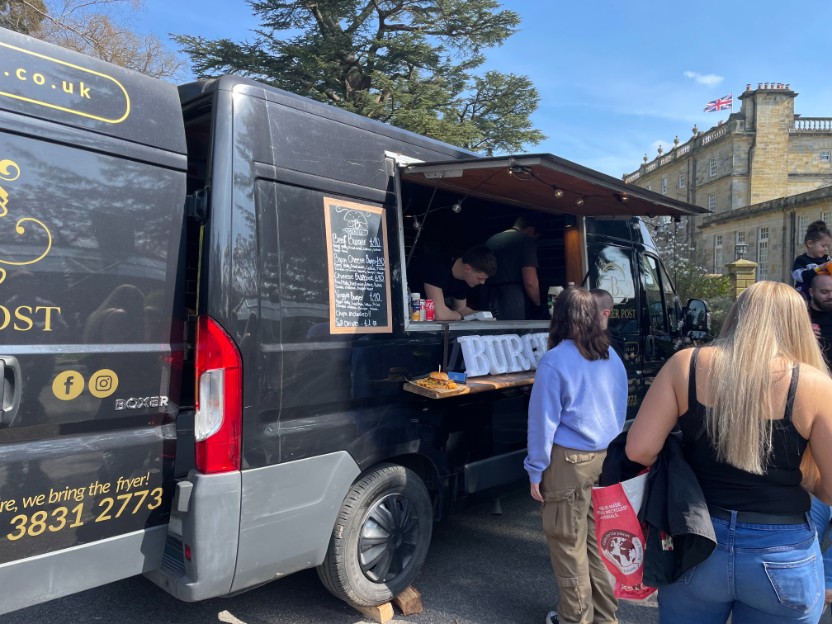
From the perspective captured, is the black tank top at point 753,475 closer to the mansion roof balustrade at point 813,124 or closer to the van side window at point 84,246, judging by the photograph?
the van side window at point 84,246

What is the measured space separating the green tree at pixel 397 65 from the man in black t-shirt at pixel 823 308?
1200cm

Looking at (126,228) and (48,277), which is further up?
(126,228)

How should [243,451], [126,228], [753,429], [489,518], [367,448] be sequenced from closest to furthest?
[753,429] → [126,228] → [243,451] → [367,448] → [489,518]

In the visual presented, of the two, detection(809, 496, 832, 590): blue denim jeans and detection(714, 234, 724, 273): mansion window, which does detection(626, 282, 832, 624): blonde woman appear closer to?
detection(809, 496, 832, 590): blue denim jeans

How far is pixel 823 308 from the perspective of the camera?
4492 millimetres

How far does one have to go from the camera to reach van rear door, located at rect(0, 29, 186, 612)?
6.96 ft

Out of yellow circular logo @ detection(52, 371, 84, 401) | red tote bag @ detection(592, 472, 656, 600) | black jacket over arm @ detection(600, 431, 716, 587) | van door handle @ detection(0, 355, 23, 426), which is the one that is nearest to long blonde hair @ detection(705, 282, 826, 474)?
black jacket over arm @ detection(600, 431, 716, 587)

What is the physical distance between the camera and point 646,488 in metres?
2.09

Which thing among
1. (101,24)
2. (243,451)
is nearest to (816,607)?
(243,451)

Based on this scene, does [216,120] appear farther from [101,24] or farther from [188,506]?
[101,24]

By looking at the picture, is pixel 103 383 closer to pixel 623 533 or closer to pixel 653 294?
pixel 623 533

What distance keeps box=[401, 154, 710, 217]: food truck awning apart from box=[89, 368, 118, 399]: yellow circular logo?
6.16ft

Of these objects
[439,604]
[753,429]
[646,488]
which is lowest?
[439,604]

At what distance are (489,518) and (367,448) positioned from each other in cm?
219
